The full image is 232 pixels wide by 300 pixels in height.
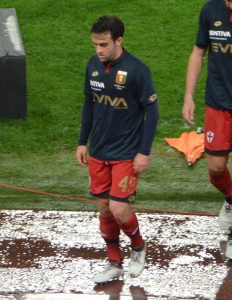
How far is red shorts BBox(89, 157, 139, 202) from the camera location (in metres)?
7.07

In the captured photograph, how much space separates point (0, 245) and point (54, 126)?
10.8ft

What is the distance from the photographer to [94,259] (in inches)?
306

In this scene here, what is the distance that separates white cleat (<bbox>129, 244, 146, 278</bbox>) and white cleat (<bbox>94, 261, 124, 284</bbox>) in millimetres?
101

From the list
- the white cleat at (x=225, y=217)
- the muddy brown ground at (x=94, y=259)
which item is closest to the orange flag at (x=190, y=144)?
the muddy brown ground at (x=94, y=259)

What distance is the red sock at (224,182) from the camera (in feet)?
26.4

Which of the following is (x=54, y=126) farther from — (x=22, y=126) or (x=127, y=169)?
(x=127, y=169)

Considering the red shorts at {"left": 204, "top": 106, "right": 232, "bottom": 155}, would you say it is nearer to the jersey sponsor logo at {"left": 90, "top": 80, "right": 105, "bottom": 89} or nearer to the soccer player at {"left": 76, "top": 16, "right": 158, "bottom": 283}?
the soccer player at {"left": 76, "top": 16, "right": 158, "bottom": 283}

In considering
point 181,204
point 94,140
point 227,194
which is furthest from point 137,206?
point 94,140

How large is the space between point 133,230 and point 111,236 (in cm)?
21

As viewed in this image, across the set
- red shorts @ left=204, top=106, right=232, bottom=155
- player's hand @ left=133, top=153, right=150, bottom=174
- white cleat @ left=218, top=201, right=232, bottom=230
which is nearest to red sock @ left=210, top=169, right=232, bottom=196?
white cleat @ left=218, top=201, right=232, bottom=230

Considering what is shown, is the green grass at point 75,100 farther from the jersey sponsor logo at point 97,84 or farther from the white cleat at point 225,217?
the jersey sponsor logo at point 97,84

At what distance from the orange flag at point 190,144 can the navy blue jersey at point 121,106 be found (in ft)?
10.3

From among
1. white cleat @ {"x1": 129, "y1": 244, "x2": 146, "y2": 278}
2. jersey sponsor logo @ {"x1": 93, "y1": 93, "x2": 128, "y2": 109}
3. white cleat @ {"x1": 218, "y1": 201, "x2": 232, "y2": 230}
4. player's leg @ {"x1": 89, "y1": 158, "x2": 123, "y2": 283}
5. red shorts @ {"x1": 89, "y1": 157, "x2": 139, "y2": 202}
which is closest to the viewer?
jersey sponsor logo @ {"x1": 93, "y1": 93, "x2": 128, "y2": 109}

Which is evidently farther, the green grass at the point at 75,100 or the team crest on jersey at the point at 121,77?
the green grass at the point at 75,100
